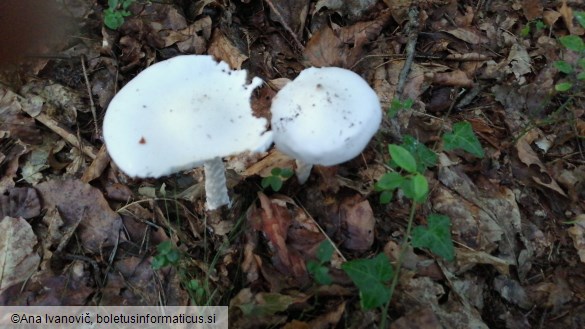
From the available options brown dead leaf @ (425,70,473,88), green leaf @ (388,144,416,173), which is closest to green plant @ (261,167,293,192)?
green leaf @ (388,144,416,173)

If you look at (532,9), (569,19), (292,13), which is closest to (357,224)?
(292,13)

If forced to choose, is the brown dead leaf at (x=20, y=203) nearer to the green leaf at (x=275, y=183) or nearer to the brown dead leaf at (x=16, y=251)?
the brown dead leaf at (x=16, y=251)

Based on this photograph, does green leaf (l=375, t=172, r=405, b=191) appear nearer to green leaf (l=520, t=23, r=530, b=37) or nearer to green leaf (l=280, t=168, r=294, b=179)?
green leaf (l=280, t=168, r=294, b=179)

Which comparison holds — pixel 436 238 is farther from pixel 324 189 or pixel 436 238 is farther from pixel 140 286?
pixel 140 286

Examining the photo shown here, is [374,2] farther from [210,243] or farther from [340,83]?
[210,243]

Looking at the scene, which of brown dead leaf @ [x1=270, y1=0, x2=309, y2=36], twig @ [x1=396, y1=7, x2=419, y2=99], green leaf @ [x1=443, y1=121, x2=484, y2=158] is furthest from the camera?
brown dead leaf @ [x1=270, y1=0, x2=309, y2=36]

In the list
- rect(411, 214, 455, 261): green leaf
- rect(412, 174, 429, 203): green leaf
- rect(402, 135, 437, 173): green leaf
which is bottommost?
rect(411, 214, 455, 261): green leaf

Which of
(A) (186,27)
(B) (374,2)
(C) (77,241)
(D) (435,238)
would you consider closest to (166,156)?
(C) (77,241)
